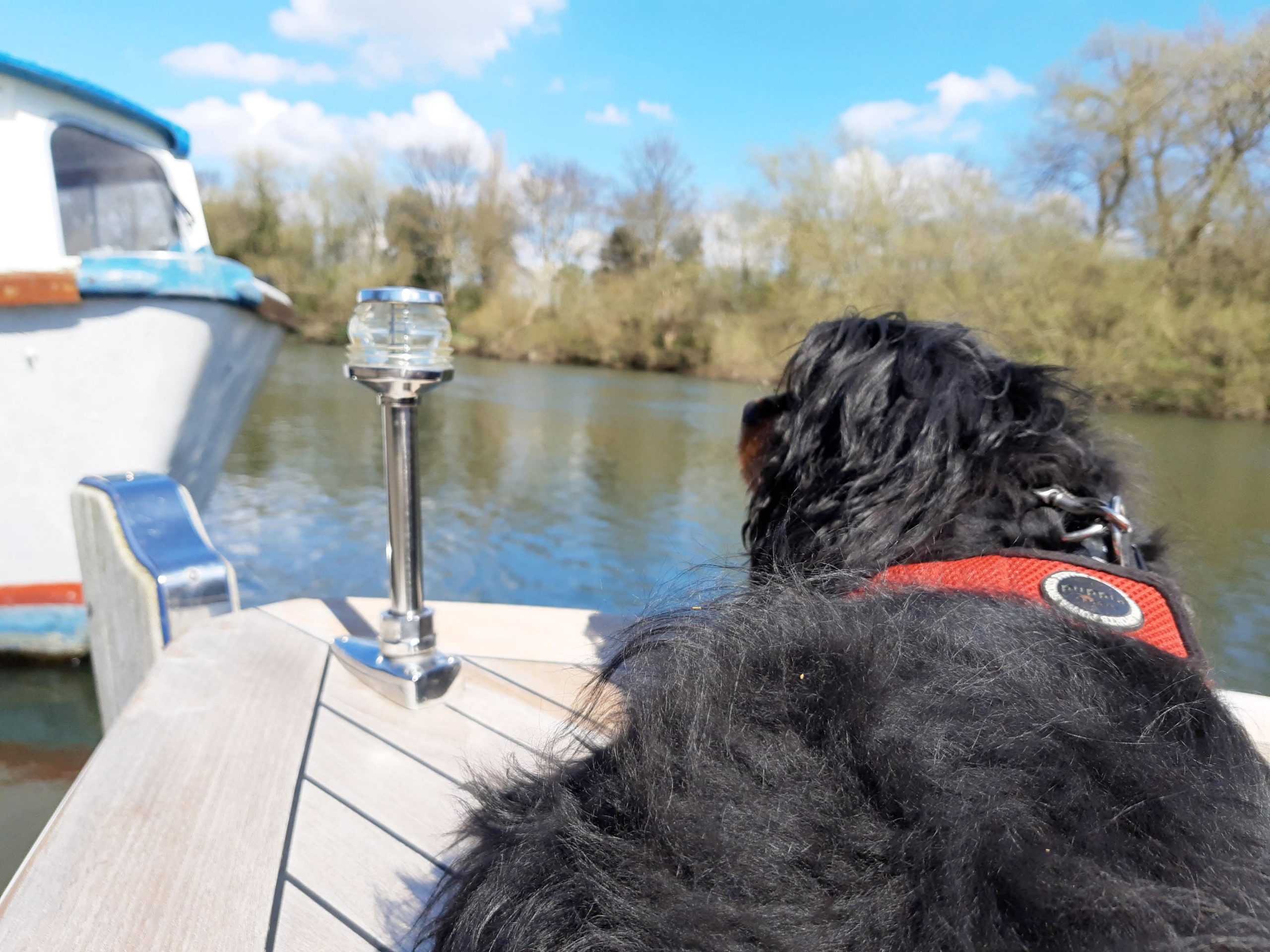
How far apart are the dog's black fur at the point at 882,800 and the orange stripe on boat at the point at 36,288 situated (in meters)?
3.45

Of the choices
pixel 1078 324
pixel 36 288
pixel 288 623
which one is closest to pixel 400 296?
pixel 288 623

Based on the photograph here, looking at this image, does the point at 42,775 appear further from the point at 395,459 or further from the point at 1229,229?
the point at 1229,229

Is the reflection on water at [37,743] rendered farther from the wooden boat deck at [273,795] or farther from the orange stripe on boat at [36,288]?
the orange stripe on boat at [36,288]

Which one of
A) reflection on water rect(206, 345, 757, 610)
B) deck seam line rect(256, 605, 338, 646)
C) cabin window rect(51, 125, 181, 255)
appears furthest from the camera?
reflection on water rect(206, 345, 757, 610)

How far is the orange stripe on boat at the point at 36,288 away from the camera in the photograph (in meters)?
3.24

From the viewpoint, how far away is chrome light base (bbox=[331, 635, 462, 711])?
1.55 meters

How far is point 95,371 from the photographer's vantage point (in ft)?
11.5

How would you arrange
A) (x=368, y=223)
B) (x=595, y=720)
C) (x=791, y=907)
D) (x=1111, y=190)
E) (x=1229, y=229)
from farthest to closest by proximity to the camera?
1. (x=368, y=223)
2. (x=1111, y=190)
3. (x=1229, y=229)
4. (x=595, y=720)
5. (x=791, y=907)

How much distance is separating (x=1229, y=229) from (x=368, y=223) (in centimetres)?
2624

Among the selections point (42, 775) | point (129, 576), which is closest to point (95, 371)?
point (42, 775)

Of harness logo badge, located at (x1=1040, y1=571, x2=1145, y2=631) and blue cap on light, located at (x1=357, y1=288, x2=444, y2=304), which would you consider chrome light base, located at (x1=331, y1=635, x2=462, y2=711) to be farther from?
harness logo badge, located at (x1=1040, y1=571, x2=1145, y2=631)

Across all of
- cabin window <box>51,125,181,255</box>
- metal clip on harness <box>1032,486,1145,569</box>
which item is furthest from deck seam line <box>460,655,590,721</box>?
cabin window <box>51,125,181,255</box>

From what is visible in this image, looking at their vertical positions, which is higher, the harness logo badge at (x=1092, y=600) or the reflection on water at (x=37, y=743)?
the harness logo badge at (x=1092, y=600)

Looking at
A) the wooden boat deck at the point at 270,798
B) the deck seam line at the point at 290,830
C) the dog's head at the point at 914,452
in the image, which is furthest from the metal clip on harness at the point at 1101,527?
the deck seam line at the point at 290,830
